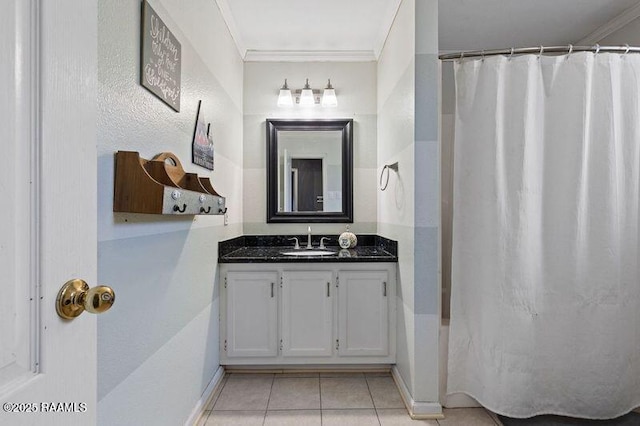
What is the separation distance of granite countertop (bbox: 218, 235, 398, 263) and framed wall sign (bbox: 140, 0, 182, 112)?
117 cm

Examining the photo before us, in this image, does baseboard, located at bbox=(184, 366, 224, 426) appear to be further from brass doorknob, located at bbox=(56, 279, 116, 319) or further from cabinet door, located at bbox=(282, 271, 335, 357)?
brass doorknob, located at bbox=(56, 279, 116, 319)

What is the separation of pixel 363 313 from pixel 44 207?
2.21 meters

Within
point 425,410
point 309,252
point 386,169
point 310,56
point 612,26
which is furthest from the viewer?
point 310,56

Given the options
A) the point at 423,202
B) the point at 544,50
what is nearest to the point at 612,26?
the point at 544,50

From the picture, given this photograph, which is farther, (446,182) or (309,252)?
(309,252)

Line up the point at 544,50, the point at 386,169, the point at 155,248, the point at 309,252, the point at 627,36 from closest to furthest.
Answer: the point at 155,248 < the point at 544,50 < the point at 627,36 < the point at 386,169 < the point at 309,252

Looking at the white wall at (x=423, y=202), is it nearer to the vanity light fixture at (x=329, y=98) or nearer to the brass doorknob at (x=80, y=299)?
the vanity light fixture at (x=329, y=98)

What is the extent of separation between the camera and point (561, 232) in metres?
1.95

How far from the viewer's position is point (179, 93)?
1.67 meters

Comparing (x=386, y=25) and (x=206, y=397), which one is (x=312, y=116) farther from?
(x=206, y=397)

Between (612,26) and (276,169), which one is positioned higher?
(612,26)

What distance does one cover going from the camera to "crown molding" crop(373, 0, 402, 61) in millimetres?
2400

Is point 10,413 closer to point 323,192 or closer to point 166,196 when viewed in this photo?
point 166,196

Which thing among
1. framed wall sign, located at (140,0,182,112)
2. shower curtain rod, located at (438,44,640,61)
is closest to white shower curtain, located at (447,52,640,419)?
shower curtain rod, located at (438,44,640,61)
